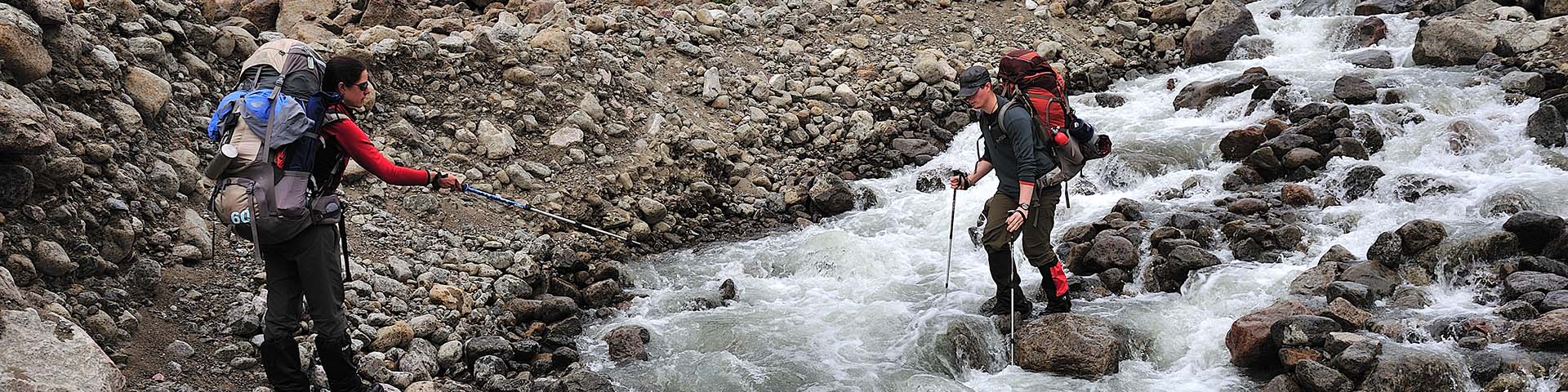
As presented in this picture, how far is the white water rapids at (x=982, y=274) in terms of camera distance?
8.90 meters

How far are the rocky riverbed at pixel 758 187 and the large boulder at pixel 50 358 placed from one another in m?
0.03

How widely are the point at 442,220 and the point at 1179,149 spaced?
9569 mm

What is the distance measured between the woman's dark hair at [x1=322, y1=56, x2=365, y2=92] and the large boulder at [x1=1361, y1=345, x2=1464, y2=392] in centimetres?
697

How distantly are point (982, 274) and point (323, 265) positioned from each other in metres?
6.90

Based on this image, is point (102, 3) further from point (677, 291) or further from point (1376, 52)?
point (1376, 52)

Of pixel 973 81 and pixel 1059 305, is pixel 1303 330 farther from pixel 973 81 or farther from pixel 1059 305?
pixel 973 81

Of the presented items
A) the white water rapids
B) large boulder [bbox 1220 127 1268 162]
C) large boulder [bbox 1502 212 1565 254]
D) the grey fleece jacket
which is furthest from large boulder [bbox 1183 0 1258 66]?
the grey fleece jacket

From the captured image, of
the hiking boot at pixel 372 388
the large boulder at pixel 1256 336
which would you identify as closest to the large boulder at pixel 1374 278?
the large boulder at pixel 1256 336

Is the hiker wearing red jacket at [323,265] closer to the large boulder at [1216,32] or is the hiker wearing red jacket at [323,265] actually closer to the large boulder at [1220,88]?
the large boulder at [1220,88]

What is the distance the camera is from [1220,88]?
1573cm

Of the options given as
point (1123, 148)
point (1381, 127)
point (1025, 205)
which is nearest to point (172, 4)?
point (1025, 205)

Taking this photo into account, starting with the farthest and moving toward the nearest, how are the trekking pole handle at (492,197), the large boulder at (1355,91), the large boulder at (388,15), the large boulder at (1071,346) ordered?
the large boulder at (388,15)
the large boulder at (1355,91)
the large boulder at (1071,346)
the trekking pole handle at (492,197)

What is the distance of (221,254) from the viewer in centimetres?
845

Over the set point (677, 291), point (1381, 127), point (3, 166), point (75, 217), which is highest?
point (3, 166)
